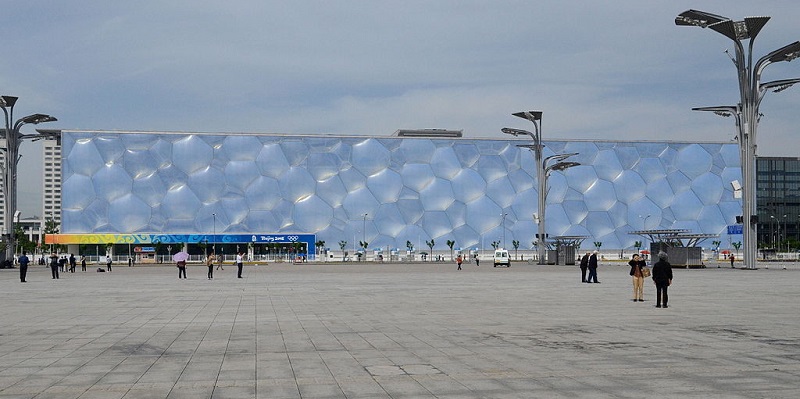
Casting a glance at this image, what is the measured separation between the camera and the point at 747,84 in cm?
3938

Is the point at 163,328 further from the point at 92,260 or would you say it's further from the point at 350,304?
the point at 92,260

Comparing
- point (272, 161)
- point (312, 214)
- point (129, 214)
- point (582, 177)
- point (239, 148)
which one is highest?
point (239, 148)

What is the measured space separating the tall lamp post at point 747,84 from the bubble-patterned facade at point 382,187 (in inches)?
2265

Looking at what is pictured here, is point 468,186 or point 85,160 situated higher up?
point 85,160

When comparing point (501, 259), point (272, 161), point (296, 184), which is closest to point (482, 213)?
point (296, 184)

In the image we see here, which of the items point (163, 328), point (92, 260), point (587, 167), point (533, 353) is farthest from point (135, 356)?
point (587, 167)

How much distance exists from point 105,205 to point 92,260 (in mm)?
7383

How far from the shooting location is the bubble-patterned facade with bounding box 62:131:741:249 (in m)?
92.7

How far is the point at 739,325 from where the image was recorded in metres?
13.5

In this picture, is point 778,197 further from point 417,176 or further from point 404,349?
point 404,349

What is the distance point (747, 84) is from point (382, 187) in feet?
202

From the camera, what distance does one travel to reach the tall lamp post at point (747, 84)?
36.9 meters

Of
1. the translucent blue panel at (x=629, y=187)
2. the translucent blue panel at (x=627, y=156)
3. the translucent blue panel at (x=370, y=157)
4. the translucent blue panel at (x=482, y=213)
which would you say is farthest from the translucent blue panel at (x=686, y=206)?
the translucent blue panel at (x=370, y=157)

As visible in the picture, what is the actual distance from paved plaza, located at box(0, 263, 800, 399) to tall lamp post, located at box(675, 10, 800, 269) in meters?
20.6
